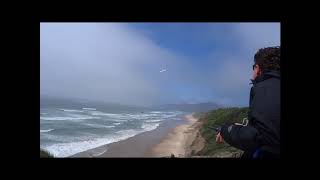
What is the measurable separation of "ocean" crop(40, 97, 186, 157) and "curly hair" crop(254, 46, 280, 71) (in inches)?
38.6

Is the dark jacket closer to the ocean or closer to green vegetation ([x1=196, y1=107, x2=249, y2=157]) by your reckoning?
green vegetation ([x1=196, y1=107, x2=249, y2=157])

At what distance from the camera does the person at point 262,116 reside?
3223mm

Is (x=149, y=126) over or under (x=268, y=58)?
under

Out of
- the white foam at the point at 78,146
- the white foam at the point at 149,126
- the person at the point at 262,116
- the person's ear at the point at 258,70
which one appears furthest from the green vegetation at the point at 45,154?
the person's ear at the point at 258,70

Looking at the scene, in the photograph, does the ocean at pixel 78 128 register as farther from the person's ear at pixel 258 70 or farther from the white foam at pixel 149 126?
the person's ear at pixel 258 70

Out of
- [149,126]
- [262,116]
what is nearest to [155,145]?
[149,126]

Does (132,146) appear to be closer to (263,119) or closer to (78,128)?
(78,128)

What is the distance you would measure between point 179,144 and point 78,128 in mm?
830

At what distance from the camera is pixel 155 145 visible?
3.34m

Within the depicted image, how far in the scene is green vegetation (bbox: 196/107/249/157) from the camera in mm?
3283

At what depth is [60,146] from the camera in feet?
10.8

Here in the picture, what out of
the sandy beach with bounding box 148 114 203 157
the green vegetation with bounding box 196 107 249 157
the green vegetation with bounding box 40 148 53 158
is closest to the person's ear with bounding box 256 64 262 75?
the green vegetation with bounding box 196 107 249 157
